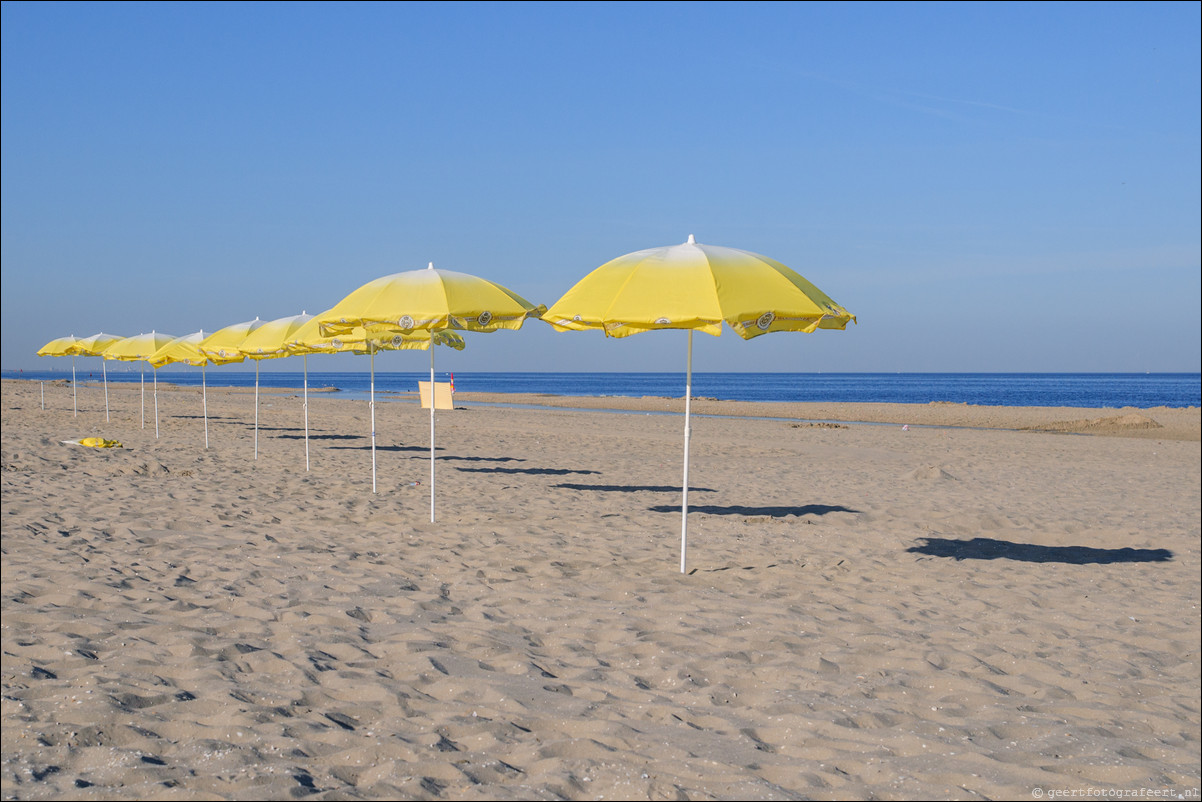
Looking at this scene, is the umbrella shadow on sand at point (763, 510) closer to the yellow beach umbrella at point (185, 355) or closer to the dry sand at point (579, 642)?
the dry sand at point (579, 642)

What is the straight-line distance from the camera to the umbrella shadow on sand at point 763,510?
940cm

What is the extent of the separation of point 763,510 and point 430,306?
456 cm

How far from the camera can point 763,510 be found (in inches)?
383

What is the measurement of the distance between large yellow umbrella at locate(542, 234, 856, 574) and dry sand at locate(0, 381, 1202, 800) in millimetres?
1820

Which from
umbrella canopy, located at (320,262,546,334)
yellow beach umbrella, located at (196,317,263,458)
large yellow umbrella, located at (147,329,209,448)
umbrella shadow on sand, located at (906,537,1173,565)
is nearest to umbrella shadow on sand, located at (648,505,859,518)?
umbrella shadow on sand, located at (906,537,1173,565)

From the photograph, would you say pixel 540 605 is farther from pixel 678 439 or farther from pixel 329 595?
pixel 678 439

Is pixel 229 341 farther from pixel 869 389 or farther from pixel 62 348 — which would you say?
pixel 869 389

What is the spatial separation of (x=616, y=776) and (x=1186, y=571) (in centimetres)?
621

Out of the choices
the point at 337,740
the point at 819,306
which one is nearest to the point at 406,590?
the point at 337,740

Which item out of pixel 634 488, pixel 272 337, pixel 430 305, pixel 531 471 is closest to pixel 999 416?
pixel 531 471

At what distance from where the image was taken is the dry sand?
302 centimetres

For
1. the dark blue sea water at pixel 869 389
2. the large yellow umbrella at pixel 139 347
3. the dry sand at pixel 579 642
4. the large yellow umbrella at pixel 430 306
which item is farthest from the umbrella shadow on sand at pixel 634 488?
the dark blue sea water at pixel 869 389

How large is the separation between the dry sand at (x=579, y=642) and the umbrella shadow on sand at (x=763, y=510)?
0.25 ft

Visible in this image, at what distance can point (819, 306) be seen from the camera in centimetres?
577
